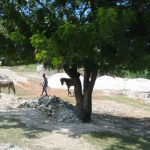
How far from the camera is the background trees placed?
12.6 metres

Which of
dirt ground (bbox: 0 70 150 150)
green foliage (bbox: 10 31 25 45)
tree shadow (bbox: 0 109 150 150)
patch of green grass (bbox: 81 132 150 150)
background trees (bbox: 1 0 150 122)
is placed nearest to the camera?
background trees (bbox: 1 0 150 122)

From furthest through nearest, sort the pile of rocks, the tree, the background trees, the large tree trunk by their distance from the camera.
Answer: the large tree trunk, the pile of rocks, the background trees, the tree

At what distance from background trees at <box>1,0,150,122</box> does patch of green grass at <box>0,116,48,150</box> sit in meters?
2.21

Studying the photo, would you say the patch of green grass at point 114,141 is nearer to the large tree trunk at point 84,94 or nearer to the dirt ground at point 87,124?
Result: the dirt ground at point 87,124

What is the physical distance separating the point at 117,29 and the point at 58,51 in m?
2.14

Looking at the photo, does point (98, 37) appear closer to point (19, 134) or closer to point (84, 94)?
point (19, 134)

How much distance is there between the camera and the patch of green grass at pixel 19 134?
45.1 feet

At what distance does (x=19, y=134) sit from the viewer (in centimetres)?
1465

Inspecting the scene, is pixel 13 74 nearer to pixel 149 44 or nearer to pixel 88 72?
pixel 88 72

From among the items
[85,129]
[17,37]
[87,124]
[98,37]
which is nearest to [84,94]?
[87,124]

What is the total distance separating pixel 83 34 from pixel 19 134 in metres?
3.95

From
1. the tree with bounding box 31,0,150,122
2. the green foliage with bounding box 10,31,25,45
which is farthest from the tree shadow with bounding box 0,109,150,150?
the green foliage with bounding box 10,31,25,45

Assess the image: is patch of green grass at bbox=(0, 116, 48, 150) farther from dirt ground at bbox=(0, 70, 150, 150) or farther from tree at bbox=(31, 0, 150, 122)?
tree at bbox=(31, 0, 150, 122)

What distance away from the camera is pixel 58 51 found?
44.0 feet
